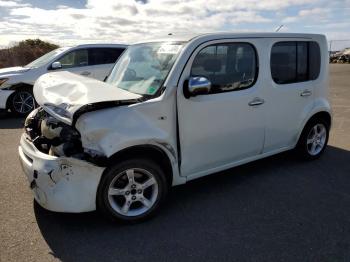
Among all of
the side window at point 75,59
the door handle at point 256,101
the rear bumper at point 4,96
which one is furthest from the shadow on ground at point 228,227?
the side window at point 75,59

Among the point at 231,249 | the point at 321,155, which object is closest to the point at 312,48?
the point at 321,155

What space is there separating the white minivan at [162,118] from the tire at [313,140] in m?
0.24

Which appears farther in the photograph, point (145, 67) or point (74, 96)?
point (145, 67)

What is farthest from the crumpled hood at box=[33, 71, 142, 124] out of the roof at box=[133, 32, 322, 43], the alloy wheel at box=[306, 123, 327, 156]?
the alloy wheel at box=[306, 123, 327, 156]

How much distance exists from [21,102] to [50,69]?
111cm

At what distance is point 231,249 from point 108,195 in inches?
47.7

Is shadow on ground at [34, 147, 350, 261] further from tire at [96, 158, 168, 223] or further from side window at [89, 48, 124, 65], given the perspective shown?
side window at [89, 48, 124, 65]

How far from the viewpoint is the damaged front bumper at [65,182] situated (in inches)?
124

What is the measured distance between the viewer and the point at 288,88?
466 centimetres

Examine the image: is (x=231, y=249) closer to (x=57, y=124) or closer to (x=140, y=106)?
(x=140, y=106)

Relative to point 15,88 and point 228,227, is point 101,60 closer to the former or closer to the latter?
point 15,88

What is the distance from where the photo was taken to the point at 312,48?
502 cm

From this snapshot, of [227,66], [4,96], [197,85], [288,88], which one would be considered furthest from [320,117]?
[4,96]

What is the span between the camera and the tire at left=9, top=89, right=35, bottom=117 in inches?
354
